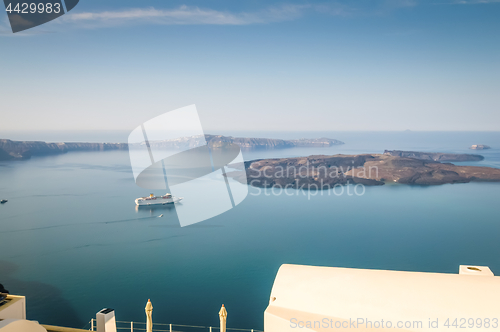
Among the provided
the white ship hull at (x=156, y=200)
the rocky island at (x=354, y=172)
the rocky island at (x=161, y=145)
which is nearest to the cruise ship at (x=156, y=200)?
the white ship hull at (x=156, y=200)

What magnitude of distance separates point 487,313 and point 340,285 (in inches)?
44.9

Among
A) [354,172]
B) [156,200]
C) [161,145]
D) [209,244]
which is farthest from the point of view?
[161,145]

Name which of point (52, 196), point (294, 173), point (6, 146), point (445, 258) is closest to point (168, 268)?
point (445, 258)

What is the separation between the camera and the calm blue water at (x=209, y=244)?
10.1 meters

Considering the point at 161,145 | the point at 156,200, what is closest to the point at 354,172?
the point at 156,200

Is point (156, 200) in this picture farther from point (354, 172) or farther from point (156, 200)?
point (354, 172)

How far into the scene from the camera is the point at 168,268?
496 inches

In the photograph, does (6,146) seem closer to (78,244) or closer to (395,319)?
(78,244)

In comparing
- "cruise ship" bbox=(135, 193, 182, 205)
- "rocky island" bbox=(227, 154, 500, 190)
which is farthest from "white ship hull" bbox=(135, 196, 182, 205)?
"rocky island" bbox=(227, 154, 500, 190)

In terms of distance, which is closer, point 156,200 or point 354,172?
point 156,200

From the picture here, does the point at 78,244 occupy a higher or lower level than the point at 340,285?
lower

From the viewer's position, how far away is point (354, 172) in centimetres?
3048

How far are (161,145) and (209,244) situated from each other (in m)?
24.8

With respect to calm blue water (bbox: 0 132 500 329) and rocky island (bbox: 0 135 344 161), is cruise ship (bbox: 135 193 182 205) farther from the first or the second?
rocky island (bbox: 0 135 344 161)
